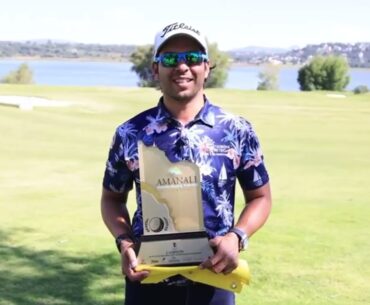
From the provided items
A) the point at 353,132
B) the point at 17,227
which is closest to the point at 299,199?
the point at 17,227

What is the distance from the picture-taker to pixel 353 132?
20.8 meters

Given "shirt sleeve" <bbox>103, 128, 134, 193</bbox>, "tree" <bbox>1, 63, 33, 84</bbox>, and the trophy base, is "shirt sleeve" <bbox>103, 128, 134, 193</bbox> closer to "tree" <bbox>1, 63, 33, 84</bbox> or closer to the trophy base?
the trophy base

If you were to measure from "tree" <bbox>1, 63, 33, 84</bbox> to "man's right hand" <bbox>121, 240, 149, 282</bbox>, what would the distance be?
95.6m

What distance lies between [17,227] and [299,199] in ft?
13.3

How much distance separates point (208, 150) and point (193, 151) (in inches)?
2.4

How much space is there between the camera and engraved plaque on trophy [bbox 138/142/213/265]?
2.70 meters

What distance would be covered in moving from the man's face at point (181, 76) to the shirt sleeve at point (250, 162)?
251mm

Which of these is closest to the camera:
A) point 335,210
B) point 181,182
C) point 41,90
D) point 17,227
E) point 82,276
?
point 181,182

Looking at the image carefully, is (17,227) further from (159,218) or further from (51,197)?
(159,218)

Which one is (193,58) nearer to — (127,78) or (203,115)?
(203,115)

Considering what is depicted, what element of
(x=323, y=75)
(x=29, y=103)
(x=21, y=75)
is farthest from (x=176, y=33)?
(x=21, y=75)

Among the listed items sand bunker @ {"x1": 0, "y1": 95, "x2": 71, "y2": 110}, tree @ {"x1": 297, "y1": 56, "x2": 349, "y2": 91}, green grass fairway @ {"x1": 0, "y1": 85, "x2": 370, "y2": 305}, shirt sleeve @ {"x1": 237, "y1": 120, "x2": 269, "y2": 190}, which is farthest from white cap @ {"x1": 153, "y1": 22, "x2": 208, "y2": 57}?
tree @ {"x1": 297, "y1": 56, "x2": 349, "y2": 91}

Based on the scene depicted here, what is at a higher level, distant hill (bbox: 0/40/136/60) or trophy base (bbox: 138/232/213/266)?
distant hill (bbox: 0/40/136/60)

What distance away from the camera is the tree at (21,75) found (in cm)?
9632
